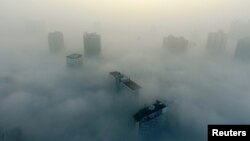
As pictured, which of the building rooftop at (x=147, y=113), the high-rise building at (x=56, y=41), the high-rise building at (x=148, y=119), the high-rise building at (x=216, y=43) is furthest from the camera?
the high-rise building at (x=216, y=43)

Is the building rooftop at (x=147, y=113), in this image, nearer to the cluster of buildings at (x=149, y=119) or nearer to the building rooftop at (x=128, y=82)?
the cluster of buildings at (x=149, y=119)

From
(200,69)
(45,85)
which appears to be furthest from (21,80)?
(200,69)

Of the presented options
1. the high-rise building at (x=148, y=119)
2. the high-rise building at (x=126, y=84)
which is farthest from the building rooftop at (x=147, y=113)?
the high-rise building at (x=126, y=84)

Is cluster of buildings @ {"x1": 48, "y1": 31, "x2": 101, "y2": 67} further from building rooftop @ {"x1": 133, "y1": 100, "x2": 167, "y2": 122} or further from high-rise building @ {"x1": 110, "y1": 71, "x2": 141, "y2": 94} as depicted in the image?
building rooftop @ {"x1": 133, "y1": 100, "x2": 167, "y2": 122}

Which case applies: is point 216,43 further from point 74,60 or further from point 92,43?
point 74,60

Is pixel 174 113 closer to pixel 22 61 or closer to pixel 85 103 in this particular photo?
pixel 85 103

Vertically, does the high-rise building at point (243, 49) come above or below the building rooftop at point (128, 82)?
above

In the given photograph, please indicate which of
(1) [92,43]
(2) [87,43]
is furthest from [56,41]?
(1) [92,43]
